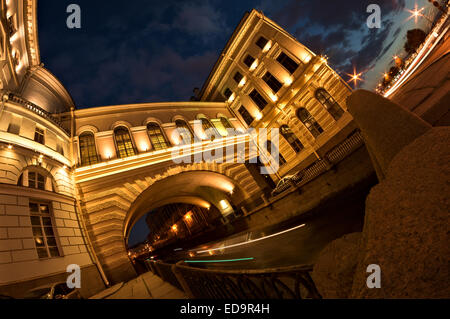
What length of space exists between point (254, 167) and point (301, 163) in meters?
4.70

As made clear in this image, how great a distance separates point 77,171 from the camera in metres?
11.8

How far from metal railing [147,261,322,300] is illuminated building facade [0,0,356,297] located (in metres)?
7.39

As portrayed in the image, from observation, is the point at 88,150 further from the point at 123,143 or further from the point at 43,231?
→ the point at 43,231

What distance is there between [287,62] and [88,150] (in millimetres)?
20127

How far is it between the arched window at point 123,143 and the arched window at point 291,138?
15.2m

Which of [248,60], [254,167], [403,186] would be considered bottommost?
[403,186]

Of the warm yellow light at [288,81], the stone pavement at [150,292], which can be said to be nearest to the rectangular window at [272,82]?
the warm yellow light at [288,81]

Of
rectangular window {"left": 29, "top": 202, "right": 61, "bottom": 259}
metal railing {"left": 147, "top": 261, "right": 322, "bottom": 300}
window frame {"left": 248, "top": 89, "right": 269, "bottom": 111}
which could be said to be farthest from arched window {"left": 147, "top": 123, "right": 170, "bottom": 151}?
metal railing {"left": 147, "top": 261, "right": 322, "bottom": 300}

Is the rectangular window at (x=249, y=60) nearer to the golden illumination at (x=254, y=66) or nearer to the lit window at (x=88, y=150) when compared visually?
the golden illumination at (x=254, y=66)

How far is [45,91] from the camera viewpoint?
49.2ft

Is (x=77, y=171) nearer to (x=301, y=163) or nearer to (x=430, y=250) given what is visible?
(x=430, y=250)

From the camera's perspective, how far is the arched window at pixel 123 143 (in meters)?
14.4

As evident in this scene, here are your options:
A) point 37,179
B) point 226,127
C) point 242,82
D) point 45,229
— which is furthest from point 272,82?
point 45,229
